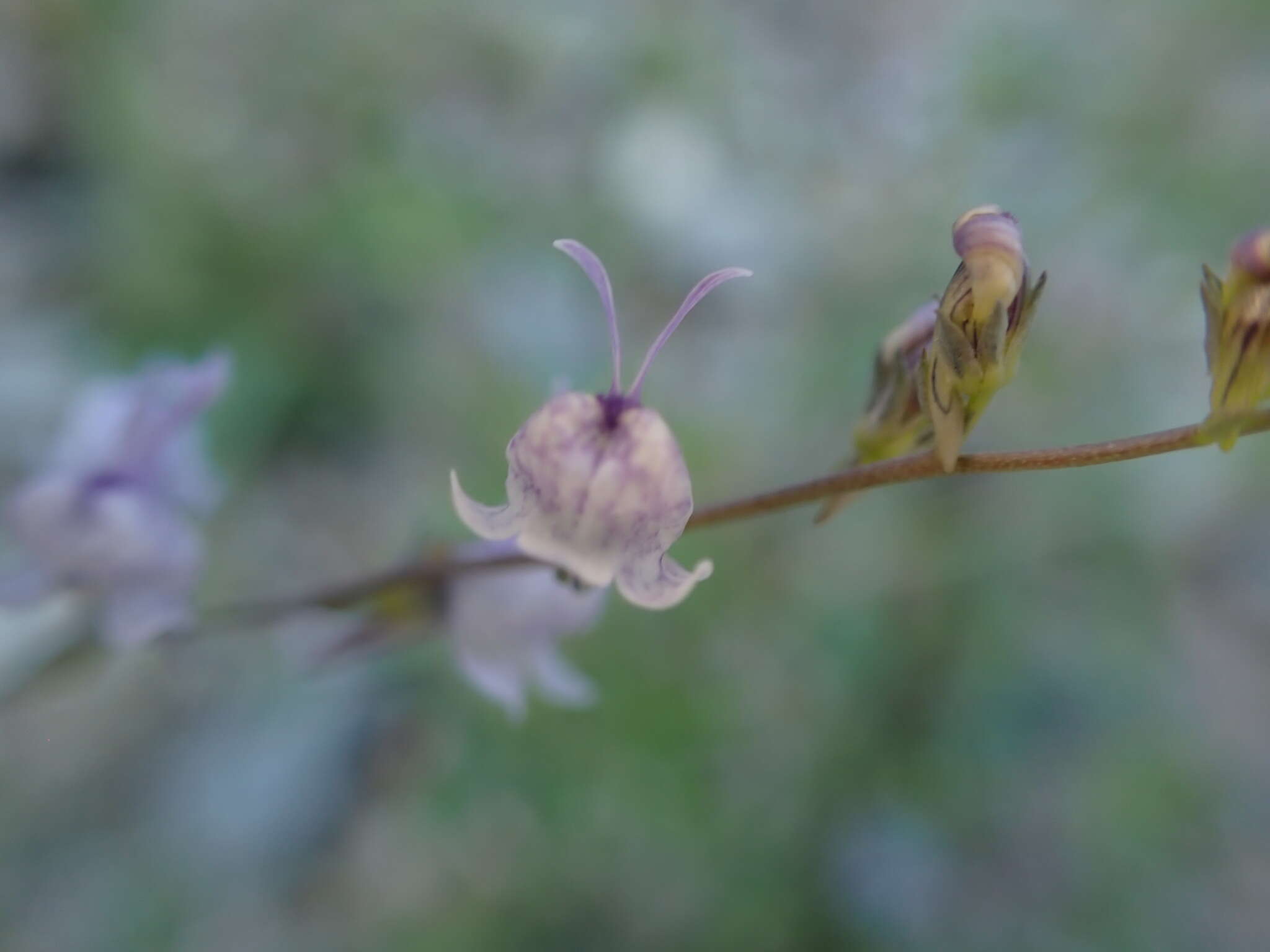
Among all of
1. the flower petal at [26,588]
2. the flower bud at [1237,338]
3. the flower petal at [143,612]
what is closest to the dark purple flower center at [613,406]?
the flower bud at [1237,338]

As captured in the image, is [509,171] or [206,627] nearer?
[206,627]

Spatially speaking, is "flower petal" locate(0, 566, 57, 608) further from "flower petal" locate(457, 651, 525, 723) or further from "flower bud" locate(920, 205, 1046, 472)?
"flower bud" locate(920, 205, 1046, 472)

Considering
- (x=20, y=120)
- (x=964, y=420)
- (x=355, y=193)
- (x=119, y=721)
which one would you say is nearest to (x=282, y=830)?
(x=119, y=721)

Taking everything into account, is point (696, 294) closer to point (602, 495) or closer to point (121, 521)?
point (602, 495)

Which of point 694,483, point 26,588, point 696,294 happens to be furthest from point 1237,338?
point 694,483

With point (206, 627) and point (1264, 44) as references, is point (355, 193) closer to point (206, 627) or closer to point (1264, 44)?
point (206, 627)

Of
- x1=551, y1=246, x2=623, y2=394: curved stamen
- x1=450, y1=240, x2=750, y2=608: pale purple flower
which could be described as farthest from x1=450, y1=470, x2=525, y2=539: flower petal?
x1=551, y1=246, x2=623, y2=394: curved stamen
